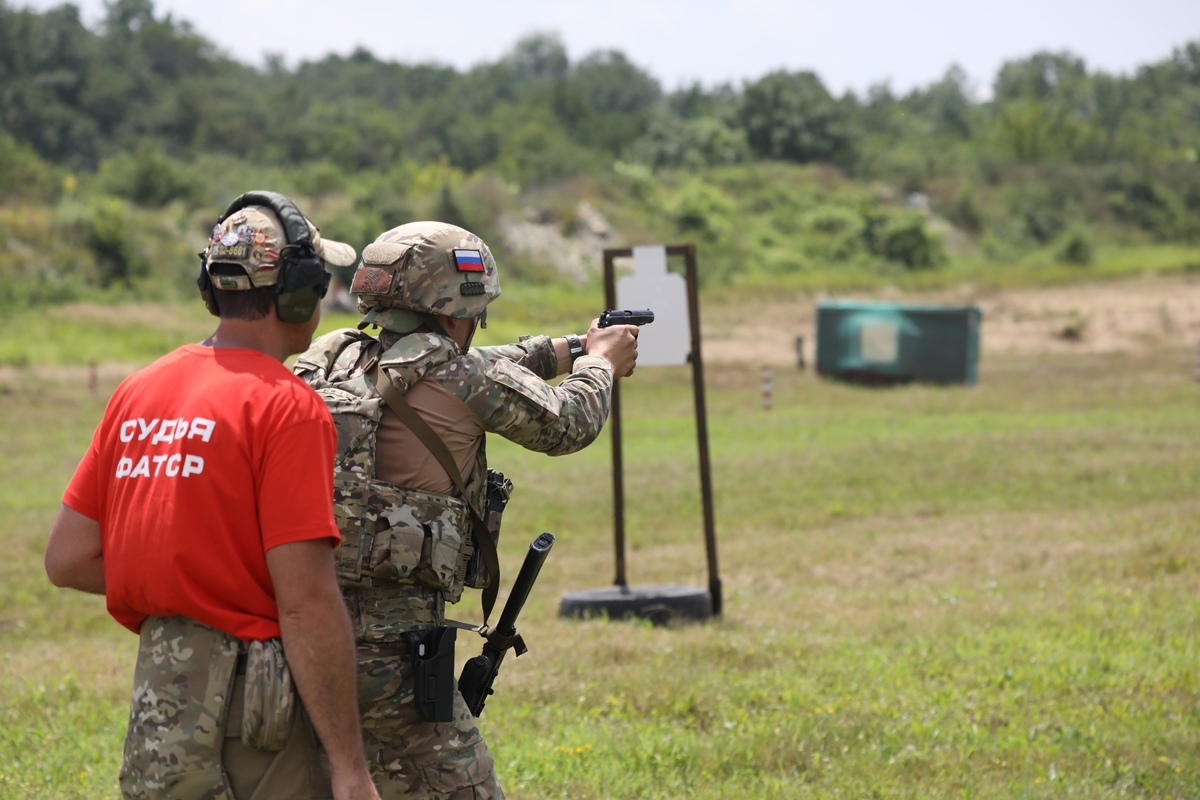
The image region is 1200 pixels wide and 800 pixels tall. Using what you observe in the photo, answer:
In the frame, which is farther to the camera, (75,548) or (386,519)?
(386,519)

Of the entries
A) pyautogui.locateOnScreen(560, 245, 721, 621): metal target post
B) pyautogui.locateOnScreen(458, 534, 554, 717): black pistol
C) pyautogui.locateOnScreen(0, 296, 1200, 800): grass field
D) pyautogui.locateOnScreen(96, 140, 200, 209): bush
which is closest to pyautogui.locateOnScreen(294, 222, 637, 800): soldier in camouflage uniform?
pyautogui.locateOnScreen(458, 534, 554, 717): black pistol

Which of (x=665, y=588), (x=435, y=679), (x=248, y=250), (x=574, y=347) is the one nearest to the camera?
(x=248, y=250)

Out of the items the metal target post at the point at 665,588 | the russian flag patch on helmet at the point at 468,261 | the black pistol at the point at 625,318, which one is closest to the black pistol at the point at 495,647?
the black pistol at the point at 625,318

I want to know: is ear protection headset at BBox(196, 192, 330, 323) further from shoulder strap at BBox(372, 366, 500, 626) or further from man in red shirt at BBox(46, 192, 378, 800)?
shoulder strap at BBox(372, 366, 500, 626)

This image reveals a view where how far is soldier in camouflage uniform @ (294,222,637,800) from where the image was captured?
2961 millimetres

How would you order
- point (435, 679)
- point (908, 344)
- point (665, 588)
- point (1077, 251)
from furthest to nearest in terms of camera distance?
point (1077, 251), point (908, 344), point (665, 588), point (435, 679)

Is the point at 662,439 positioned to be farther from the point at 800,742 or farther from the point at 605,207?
the point at 605,207

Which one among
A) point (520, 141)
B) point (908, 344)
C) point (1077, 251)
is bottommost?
point (908, 344)

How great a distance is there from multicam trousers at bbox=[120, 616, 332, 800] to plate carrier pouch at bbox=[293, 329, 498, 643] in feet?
1.83

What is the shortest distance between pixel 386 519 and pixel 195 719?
2.27 ft

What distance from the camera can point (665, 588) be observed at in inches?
312

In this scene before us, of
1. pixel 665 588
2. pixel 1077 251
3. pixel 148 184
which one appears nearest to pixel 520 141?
pixel 148 184

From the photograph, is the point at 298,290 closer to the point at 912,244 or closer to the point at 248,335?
the point at 248,335

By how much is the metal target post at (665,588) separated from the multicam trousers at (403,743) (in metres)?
4.40
